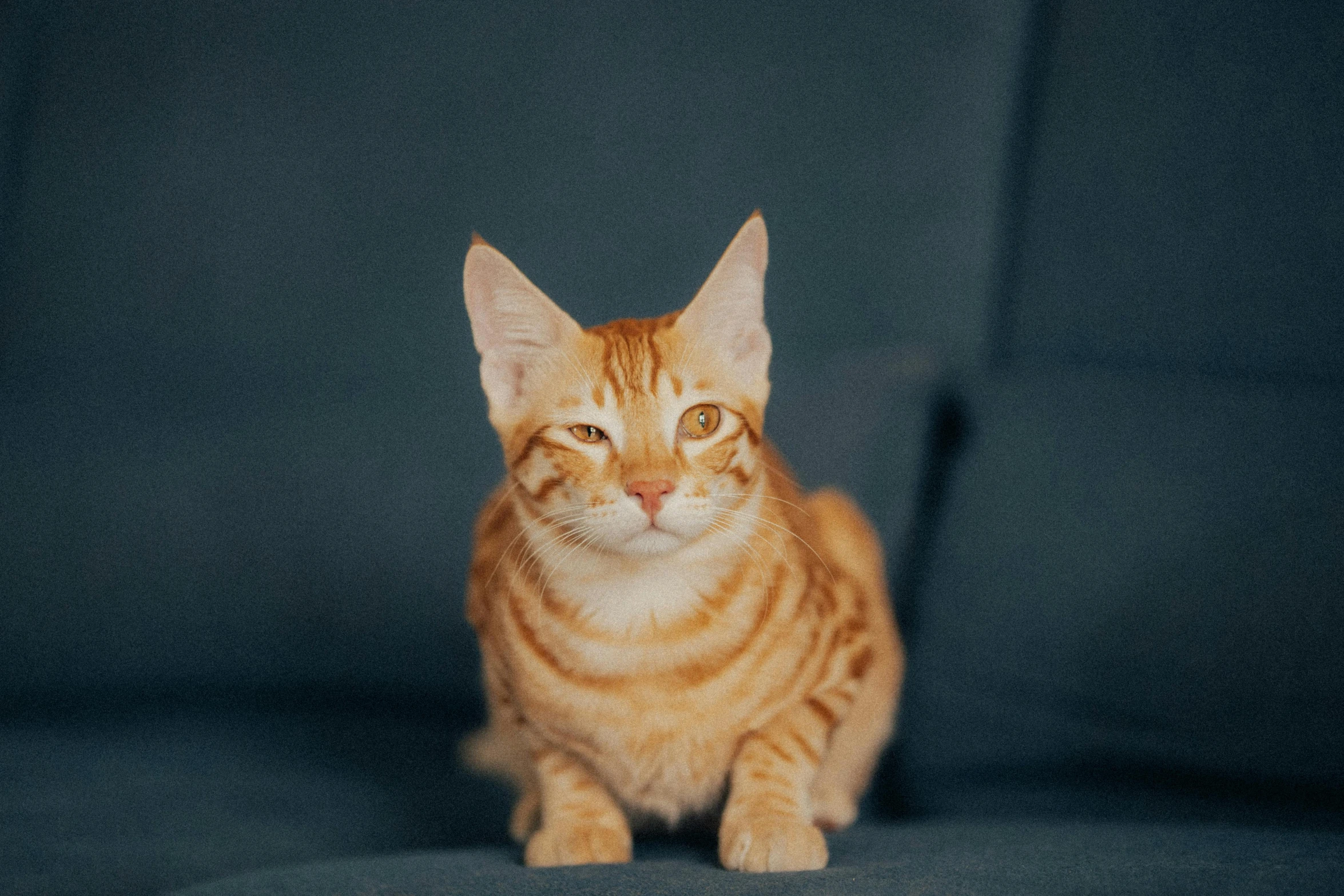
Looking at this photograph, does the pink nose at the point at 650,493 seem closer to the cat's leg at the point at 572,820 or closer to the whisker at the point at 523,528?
the whisker at the point at 523,528

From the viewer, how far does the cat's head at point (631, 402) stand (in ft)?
3.11

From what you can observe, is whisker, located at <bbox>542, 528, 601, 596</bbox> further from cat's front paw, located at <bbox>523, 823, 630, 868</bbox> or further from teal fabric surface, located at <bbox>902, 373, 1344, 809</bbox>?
teal fabric surface, located at <bbox>902, 373, 1344, 809</bbox>

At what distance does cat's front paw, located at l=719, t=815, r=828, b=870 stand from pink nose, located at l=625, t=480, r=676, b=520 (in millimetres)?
283

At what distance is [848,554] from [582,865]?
20.8 inches

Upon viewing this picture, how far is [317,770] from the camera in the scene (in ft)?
4.16

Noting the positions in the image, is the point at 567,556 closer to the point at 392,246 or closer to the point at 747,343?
the point at 747,343

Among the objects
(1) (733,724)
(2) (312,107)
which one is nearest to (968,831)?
(1) (733,724)

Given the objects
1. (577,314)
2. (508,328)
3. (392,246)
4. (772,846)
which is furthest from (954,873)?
(392,246)

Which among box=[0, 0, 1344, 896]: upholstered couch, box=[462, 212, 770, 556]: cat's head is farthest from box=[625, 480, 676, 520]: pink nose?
box=[0, 0, 1344, 896]: upholstered couch

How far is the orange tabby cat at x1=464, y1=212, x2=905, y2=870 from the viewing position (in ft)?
3.20

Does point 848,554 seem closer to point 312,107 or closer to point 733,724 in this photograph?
point 733,724

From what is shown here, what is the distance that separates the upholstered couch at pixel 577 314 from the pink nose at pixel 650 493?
482 mm

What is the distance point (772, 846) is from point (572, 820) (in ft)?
0.69

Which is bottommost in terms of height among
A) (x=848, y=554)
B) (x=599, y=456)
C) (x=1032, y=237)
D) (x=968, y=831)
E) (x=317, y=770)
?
(x=317, y=770)
